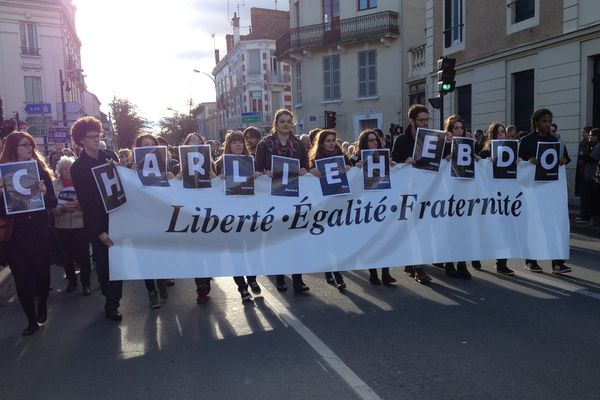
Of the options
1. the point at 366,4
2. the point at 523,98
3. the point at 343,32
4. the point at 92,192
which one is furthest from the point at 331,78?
the point at 92,192

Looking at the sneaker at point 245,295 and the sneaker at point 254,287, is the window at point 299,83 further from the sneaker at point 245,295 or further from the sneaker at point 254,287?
the sneaker at point 245,295

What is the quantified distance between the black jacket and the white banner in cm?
14

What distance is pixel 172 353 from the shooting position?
4598 mm

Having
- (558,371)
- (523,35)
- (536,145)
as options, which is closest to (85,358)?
(558,371)

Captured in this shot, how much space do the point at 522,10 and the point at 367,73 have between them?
14.4m

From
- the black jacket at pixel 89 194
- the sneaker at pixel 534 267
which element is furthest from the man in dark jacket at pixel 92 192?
the sneaker at pixel 534 267

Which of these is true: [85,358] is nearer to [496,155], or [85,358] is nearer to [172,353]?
[172,353]

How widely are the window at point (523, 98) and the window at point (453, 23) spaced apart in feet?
11.4

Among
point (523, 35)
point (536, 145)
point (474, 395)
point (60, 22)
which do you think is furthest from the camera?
point (60, 22)

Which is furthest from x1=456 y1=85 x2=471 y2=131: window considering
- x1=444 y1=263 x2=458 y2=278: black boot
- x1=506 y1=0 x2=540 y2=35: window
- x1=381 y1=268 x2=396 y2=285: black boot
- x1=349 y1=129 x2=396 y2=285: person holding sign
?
x1=381 y1=268 x2=396 y2=285: black boot

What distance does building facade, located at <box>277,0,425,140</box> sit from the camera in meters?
29.0

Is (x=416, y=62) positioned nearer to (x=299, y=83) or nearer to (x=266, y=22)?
(x=299, y=83)

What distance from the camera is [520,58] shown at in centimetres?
1631

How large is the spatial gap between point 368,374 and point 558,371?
4.62 ft
